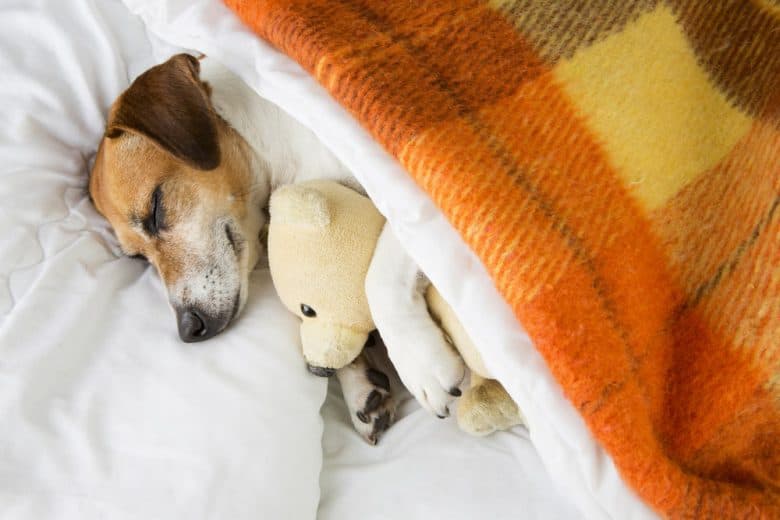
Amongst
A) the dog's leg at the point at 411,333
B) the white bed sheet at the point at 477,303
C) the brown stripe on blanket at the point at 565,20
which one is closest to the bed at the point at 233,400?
the white bed sheet at the point at 477,303

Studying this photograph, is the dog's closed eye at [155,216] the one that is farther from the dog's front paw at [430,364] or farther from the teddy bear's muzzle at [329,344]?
the dog's front paw at [430,364]

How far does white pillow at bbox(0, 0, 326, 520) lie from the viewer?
872mm

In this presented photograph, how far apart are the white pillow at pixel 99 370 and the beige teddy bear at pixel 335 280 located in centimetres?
8

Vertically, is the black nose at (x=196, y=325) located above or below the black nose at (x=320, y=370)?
below

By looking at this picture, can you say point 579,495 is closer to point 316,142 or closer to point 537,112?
point 537,112

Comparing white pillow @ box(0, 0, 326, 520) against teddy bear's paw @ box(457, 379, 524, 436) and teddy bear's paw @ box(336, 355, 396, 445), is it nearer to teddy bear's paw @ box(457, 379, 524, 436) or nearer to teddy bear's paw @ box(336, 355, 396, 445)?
teddy bear's paw @ box(336, 355, 396, 445)

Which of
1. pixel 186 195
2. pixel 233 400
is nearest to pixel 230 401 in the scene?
pixel 233 400

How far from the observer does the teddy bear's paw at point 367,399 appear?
109 cm

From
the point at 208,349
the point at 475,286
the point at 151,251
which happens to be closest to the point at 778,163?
the point at 475,286

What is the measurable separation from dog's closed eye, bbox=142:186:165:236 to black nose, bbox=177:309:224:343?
9.4 inches

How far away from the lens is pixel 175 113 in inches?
45.8

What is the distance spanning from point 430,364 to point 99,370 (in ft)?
1.75

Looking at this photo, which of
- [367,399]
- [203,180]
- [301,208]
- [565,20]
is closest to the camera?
[565,20]

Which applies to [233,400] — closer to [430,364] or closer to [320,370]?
[320,370]
